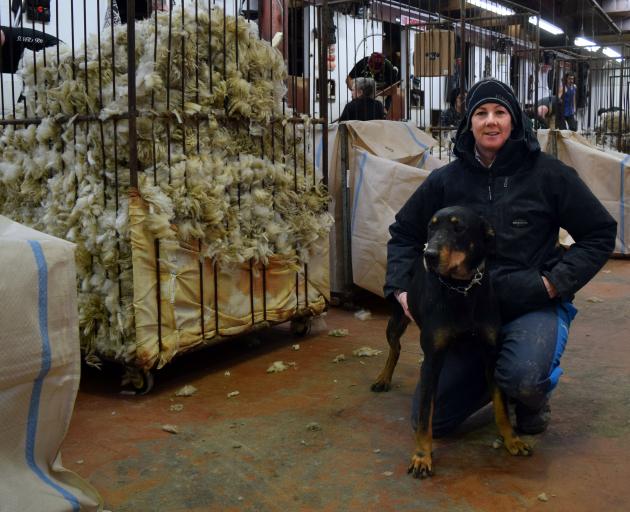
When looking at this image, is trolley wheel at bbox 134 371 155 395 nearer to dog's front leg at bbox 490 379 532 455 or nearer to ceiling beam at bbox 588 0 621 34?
dog's front leg at bbox 490 379 532 455

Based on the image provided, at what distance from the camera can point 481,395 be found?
140 inches

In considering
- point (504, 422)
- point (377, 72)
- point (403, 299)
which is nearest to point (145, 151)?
point (403, 299)

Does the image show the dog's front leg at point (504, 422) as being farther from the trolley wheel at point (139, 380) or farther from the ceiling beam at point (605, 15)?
the ceiling beam at point (605, 15)

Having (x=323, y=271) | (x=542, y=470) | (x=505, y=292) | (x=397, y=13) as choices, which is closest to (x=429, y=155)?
(x=323, y=271)

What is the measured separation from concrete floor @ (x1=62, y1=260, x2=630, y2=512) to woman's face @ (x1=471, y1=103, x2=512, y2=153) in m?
1.37

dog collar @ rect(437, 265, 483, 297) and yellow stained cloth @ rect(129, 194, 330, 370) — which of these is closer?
dog collar @ rect(437, 265, 483, 297)

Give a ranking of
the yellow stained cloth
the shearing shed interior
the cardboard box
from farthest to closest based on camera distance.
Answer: the cardboard box
the yellow stained cloth
the shearing shed interior

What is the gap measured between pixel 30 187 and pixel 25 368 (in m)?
2.50

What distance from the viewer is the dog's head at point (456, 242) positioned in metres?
2.99

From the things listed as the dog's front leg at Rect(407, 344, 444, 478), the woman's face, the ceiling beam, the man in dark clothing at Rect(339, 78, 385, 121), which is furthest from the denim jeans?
the ceiling beam

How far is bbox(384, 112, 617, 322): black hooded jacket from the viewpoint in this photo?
331 cm

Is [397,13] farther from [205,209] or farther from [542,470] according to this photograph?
[542,470]

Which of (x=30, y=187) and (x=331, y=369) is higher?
(x=30, y=187)

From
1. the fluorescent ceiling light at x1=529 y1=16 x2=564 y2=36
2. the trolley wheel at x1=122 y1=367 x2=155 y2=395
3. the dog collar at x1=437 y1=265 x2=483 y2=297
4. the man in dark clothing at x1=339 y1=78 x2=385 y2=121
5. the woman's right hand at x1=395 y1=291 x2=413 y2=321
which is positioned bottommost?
the trolley wheel at x1=122 y1=367 x2=155 y2=395
